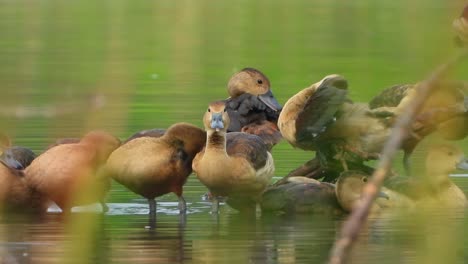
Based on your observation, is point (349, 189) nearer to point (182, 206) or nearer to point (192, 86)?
point (182, 206)

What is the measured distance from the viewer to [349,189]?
7.28 m

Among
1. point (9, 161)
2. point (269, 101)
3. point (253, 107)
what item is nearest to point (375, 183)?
point (9, 161)

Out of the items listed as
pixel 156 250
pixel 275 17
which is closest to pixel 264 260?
pixel 156 250

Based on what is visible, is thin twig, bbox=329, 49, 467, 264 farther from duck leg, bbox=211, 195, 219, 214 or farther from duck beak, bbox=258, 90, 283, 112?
duck beak, bbox=258, 90, 283, 112

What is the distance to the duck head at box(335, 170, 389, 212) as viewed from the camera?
7.21 meters

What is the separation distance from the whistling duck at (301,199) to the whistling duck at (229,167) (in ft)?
0.29

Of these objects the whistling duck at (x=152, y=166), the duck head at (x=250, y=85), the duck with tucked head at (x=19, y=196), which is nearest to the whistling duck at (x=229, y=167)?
the whistling duck at (x=152, y=166)

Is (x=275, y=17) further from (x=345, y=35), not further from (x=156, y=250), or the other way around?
(x=156, y=250)

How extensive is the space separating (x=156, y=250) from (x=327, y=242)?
2.54ft

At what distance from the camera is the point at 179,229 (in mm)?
6688

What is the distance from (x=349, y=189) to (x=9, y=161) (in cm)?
181

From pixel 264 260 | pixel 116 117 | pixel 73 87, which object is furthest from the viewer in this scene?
pixel 264 260

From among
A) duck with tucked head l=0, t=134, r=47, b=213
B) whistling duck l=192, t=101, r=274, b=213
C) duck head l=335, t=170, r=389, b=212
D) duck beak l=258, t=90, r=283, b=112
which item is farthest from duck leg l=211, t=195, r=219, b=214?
duck beak l=258, t=90, r=283, b=112

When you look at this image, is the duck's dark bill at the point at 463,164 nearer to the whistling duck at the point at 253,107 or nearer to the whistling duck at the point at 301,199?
the whistling duck at the point at 301,199
